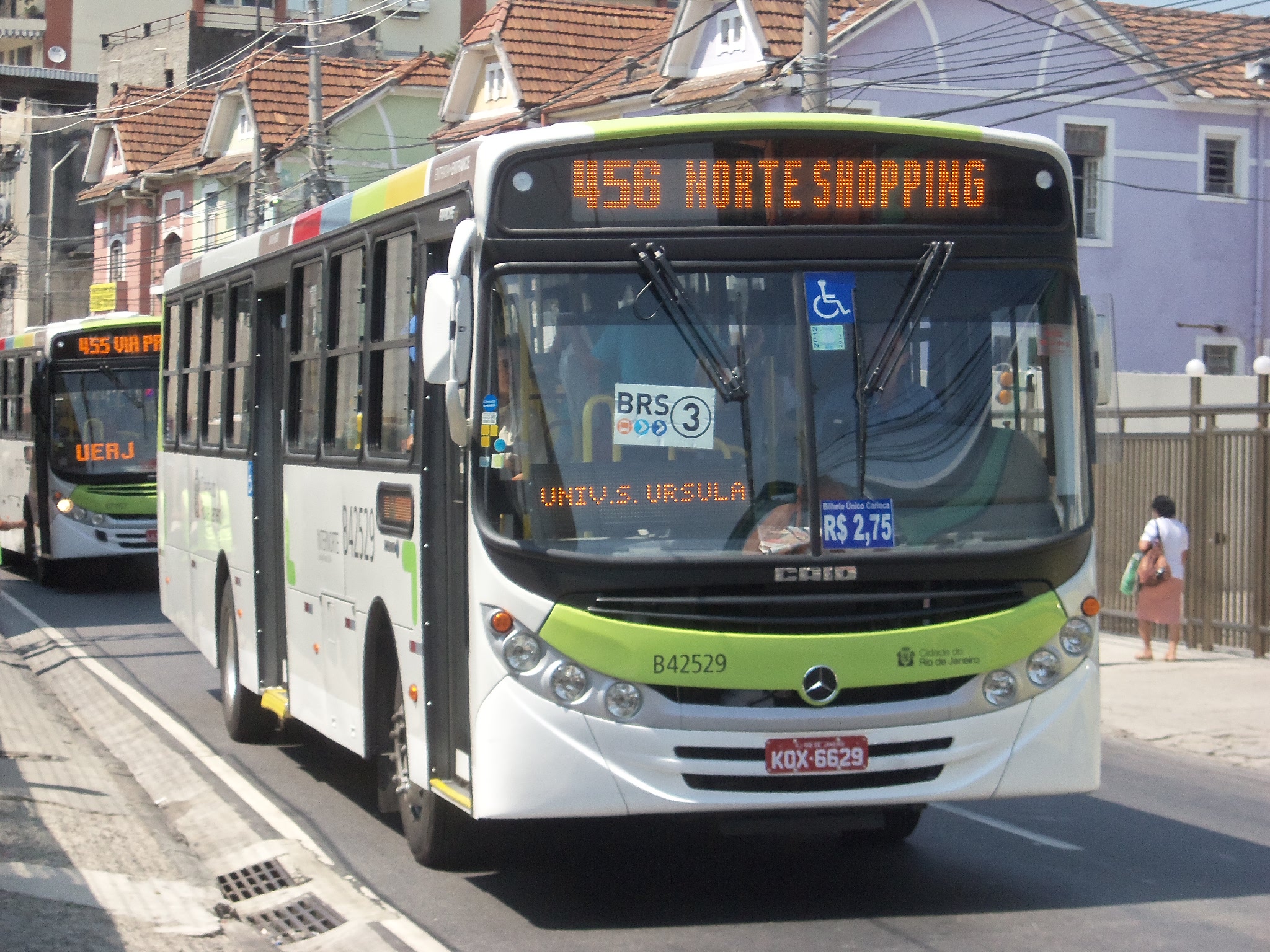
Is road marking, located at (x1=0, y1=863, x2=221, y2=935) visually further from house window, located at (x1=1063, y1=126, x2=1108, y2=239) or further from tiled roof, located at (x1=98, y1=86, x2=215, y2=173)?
tiled roof, located at (x1=98, y1=86, x2=215, y2=173)

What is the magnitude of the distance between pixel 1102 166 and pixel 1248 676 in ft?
57.8

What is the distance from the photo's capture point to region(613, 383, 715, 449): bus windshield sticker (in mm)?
6465

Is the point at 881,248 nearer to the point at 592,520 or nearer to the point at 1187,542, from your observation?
the point at 592,520

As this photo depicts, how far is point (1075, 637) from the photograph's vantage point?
269 inches

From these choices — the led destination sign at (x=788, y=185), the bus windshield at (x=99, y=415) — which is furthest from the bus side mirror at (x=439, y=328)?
the bus windshield at (x=99, y=415)

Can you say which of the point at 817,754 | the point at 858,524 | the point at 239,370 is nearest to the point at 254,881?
the point at 817,754

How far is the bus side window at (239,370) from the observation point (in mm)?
10883

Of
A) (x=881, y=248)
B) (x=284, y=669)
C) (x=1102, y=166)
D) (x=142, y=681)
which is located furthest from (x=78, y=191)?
(x=881, y=248)

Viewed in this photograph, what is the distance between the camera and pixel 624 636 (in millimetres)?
6348

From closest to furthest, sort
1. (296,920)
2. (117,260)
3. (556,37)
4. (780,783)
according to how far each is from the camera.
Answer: (780,783)
(296,920)
(556,37)
(117,260)

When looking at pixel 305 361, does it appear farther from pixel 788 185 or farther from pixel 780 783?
pixel 780 783

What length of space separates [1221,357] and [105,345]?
1966 centimetres

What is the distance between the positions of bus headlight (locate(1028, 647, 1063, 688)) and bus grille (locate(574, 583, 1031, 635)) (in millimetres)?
380

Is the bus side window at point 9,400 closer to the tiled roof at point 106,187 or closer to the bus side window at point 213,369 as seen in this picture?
the bus side window at point 213,369
